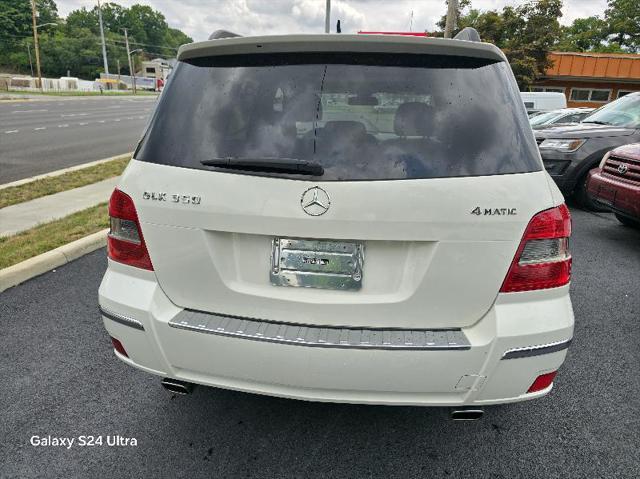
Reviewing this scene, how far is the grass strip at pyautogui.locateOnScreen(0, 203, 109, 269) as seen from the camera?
4.39 m

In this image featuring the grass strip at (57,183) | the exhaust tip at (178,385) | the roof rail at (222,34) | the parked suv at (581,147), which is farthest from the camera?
the parked suv at (581,147)

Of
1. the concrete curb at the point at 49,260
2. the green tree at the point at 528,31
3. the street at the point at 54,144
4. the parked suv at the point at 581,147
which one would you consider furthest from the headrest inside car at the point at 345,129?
the green tree at the point at 528,31

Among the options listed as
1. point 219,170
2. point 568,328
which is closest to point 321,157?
point 219,170

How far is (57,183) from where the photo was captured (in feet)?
25.6

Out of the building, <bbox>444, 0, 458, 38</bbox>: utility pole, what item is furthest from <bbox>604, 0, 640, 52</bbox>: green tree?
<bbox>444, 0, 458, 38</bbox>: utility pole

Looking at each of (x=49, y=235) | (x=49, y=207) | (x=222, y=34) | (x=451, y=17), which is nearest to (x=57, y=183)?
(x=49, y=207)

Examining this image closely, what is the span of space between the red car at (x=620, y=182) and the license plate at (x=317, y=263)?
15.5ft

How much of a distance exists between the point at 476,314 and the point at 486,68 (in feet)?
3.41

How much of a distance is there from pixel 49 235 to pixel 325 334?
4.32 metres

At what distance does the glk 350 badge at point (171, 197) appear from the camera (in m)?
1.85

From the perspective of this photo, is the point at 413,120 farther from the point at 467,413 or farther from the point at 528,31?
the point at 528,31

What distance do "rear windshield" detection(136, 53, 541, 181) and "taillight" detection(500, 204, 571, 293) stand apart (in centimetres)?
22

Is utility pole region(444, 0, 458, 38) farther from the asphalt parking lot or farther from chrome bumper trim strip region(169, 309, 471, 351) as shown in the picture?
chrome bumper trim strip region(169, 309, 471, 351)

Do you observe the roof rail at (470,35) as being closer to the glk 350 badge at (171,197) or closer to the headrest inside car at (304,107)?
the headrest inside car at (304,107)
